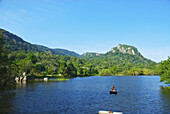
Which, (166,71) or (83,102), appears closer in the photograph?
(83,102)

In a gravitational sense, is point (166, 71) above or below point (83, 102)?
above

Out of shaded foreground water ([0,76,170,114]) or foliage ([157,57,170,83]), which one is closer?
shaded foreground water ([0,76,170,114])

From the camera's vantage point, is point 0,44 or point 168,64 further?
point 168,64

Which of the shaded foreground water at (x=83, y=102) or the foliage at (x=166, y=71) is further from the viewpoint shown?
the foliage at (x=166, y=71)

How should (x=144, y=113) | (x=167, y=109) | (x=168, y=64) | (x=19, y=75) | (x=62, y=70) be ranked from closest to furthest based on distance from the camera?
(x=144, y=113)
(x=167, y=109)
(x=168, y=64)
(x=19, y=75)
(x=62, y=70)

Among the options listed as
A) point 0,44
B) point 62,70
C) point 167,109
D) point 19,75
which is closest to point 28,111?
point 0,44

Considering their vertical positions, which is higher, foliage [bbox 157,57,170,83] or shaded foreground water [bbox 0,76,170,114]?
foliage [bbox 157,57,170,83]

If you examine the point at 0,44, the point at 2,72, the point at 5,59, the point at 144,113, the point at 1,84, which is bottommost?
the point at 144,113

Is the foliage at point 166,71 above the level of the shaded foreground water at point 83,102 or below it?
above

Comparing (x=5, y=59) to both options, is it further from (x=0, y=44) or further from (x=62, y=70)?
(x=62, y=70)

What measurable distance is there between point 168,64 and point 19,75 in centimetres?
9614

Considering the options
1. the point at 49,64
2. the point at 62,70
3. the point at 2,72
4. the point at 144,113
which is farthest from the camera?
the point at 49,64

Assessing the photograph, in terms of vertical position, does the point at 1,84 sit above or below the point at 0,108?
above

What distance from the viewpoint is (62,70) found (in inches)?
7283
